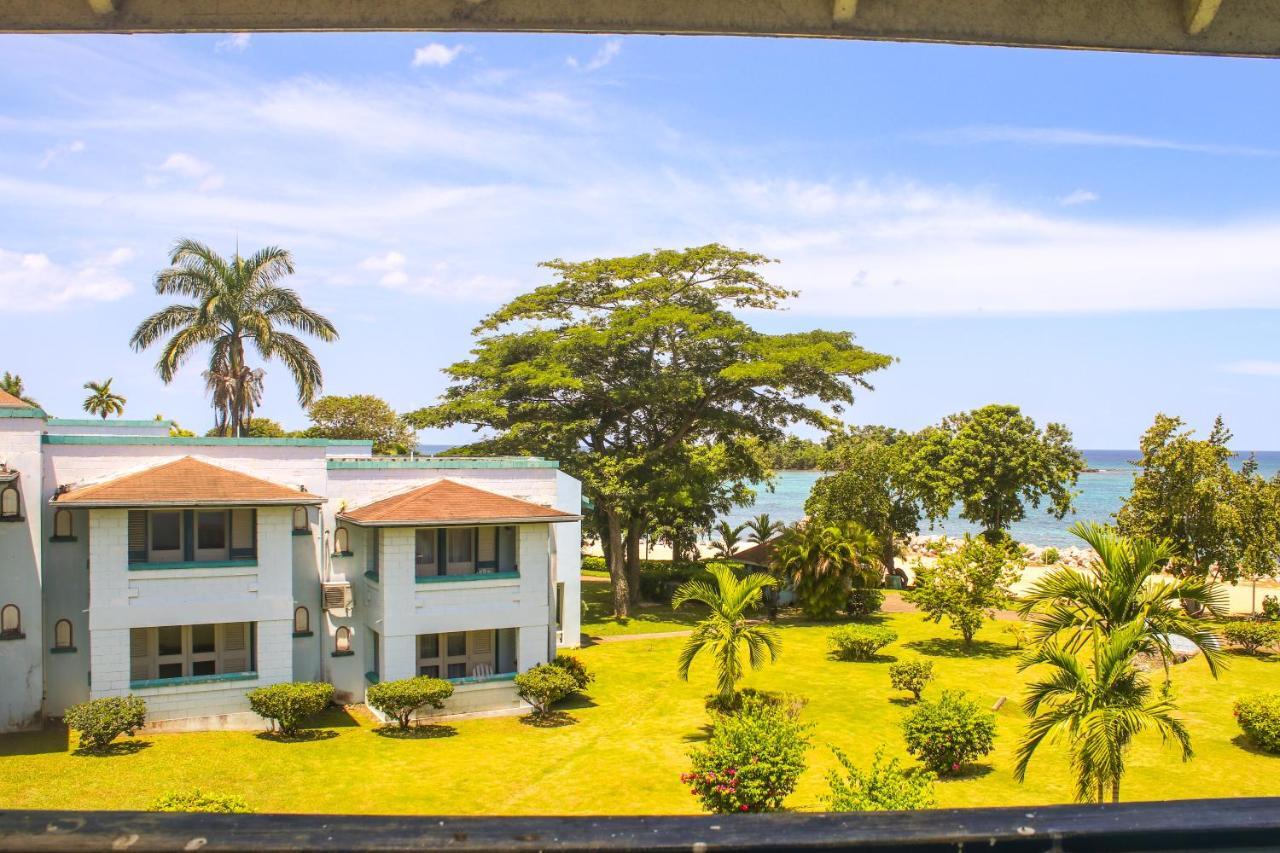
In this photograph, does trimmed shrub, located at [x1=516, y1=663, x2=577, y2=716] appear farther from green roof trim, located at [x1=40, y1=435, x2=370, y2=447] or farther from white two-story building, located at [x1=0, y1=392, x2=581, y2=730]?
green roof trim, located at [x1=40, y1=435, x2=370, y2=447]

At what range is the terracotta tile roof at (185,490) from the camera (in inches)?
794

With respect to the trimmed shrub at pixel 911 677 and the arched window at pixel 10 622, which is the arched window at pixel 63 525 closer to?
the arched window at pixel 10 622

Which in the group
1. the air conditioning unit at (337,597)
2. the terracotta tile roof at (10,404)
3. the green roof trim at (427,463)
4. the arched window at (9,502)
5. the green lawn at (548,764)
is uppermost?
the terracotta tile roof at (10,404)

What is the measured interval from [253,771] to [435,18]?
16.6 meters

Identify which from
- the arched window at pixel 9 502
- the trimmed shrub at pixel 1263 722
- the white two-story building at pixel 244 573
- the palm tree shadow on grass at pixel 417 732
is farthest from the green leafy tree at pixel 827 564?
the arched window at pixel 9 502

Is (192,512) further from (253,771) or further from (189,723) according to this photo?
(253,771)

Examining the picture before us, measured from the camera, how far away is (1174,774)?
19.0 metres

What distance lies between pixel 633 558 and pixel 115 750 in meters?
24.5

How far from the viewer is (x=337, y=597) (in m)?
23.8


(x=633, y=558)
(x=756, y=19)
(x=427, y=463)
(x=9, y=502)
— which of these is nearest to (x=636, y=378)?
(x=633, y=558)

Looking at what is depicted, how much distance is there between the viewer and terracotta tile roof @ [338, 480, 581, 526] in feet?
73.7

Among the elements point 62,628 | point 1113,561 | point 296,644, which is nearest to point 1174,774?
point 1113,561

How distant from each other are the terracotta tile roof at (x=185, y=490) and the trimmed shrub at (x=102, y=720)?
13.1ft

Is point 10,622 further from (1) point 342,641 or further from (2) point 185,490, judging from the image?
(1) point 342,641
